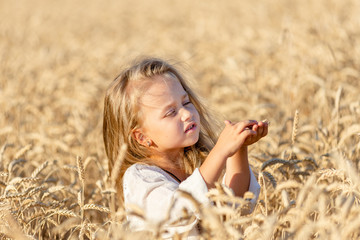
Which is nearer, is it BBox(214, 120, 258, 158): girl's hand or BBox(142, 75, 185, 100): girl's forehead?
BBox(214, 120, 258, 158): girl's hand

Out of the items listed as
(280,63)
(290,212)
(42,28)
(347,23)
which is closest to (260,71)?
(280,63)

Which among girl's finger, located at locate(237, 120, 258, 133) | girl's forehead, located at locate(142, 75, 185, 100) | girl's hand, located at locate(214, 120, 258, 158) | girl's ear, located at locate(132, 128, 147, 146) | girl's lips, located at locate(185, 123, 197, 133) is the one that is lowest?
girl's ear, located at locate(132, 128, 147, 146)

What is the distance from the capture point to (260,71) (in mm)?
6371

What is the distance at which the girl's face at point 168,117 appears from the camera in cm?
244

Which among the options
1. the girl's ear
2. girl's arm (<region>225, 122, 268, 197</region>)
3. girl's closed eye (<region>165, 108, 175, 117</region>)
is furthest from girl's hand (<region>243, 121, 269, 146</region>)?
the girl's ear

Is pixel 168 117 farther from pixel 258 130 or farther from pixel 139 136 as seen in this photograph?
pixel 258 130

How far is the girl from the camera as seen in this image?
2203 millimetres

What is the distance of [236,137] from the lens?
2195mm

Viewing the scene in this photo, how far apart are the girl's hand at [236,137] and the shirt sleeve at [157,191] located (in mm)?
145

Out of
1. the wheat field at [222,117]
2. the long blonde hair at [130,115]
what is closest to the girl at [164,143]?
the long blonde hair at [130,115]

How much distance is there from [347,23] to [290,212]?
625cm

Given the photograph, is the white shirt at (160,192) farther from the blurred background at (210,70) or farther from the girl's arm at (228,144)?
the blurred background at (210,70)

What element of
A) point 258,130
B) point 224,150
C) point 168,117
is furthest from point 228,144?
point 168,117

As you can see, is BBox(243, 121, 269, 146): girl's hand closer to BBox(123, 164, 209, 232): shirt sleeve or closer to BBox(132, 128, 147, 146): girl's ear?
BBox(123, 164, 209, 232): shirt sleeve
